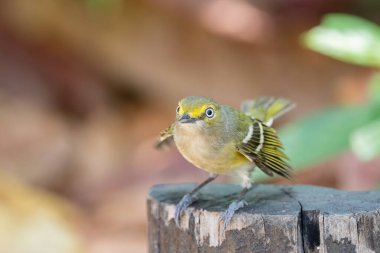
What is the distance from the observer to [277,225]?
317 cm

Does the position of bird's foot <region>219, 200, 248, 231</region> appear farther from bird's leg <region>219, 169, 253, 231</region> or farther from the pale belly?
the pale belly

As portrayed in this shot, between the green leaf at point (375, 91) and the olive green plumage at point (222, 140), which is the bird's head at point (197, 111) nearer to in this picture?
the olive green plumage at point (222, 140)

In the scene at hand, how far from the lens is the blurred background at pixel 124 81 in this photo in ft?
27.1

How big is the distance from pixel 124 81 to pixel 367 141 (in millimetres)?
4897

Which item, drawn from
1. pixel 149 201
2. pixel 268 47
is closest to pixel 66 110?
pixel 268 47

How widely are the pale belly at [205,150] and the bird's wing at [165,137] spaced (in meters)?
0.15

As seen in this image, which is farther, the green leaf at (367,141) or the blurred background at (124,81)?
the blurred background at (124,81)

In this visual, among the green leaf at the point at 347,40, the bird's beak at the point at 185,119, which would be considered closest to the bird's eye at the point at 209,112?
the bird's beak at the point at 185,119

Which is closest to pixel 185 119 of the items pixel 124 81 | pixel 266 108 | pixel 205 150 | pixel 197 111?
pixel 197 111

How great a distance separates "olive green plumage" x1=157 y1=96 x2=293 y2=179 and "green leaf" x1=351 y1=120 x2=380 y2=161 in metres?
0.63

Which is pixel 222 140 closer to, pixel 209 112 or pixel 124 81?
pixel 209 112

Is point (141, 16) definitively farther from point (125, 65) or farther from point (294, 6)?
point (294, 6)

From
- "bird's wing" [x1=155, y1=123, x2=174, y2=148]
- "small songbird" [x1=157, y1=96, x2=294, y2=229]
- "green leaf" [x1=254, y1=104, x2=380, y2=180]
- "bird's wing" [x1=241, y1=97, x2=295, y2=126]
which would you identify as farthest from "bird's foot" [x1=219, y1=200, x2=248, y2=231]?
"green leaf" [x1=254, y1=104, x2=380, y2=180]

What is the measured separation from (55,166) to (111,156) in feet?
1.86
